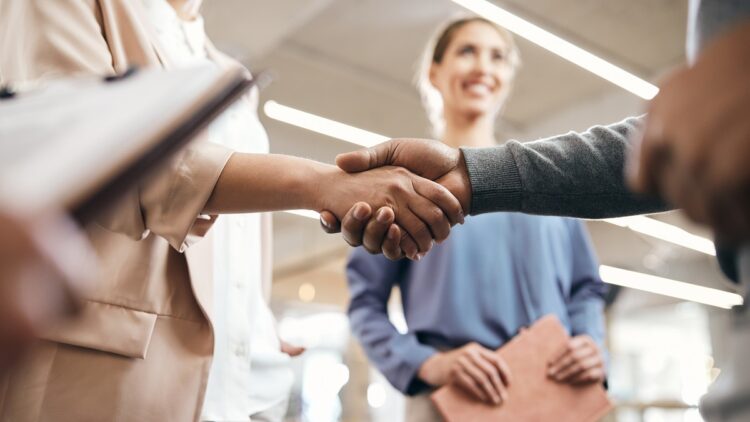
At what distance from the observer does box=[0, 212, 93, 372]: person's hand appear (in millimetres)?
277

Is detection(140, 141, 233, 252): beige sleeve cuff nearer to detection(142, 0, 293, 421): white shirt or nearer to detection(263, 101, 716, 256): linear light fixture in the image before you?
detection(142, 0, 293, 421): white shirt

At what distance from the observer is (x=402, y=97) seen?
6.29m

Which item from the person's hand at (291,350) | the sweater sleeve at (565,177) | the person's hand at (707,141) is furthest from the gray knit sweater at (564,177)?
the person's hand at (707,141)

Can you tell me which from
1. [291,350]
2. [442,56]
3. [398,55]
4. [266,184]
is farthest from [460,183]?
[398,55]

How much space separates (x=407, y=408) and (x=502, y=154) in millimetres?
760

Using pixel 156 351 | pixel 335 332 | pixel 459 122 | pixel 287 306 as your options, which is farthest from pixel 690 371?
pixel 156 351

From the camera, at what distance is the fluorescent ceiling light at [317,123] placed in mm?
5637

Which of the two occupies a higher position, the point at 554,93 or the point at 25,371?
the point at 25,371

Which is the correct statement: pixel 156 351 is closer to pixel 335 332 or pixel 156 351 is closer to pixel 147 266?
pixel 147 266

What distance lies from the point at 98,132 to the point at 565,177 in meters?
0.91

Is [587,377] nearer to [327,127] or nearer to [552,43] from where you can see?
[552,43]

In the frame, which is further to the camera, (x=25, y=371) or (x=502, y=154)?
(x=502, y=154)

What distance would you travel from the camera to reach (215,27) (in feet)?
15.4

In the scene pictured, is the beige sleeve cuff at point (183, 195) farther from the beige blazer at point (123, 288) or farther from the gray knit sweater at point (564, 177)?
the gray knit sweater at point (564, 177)
